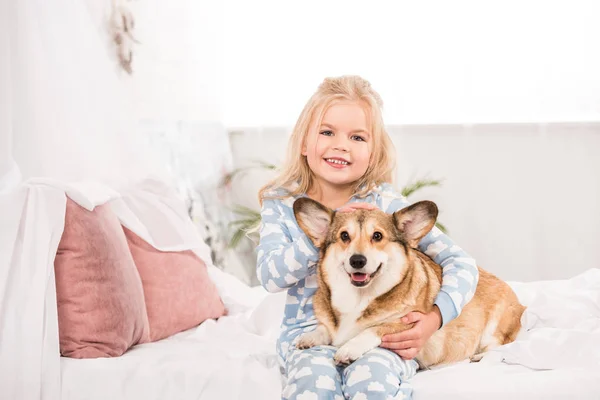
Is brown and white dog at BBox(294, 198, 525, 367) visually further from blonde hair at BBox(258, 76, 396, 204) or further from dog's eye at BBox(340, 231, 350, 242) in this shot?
blonde hair at BBox(258, 76, 396, 204)

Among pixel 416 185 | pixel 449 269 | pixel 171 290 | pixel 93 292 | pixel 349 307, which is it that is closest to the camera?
pixel 349 307

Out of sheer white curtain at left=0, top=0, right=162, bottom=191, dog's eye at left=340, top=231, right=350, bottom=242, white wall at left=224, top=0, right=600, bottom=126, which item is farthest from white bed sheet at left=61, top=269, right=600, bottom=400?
white wall at left=224, top=0, right=600, bottom=126

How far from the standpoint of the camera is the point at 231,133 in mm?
3766

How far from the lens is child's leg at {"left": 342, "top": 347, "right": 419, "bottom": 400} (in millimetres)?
1177

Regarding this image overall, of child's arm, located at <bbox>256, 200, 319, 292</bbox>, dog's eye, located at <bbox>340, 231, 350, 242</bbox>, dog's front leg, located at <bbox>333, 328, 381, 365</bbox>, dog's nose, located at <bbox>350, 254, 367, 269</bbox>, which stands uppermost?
dog's eye, located at <bbox>340, 231, 350, 242</bbox>

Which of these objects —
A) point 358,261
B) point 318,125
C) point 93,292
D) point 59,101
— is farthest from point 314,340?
point 59,101

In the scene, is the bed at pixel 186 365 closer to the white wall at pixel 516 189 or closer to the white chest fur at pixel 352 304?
the white chest fur at pixel 352 304

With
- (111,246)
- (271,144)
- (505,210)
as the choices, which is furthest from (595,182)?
(111,246)

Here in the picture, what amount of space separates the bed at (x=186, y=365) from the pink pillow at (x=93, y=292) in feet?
0.15

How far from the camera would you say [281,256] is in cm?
135

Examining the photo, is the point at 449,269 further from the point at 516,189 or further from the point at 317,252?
the point at 516,189

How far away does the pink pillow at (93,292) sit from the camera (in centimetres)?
160

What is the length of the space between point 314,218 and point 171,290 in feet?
2.61

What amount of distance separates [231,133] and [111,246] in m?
2.11
